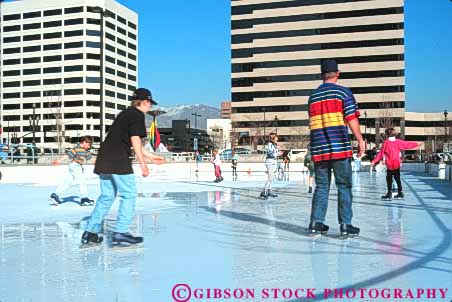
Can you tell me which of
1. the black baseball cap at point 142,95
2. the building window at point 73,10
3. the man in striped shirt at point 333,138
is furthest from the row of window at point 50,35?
the man in striped shirt at point 333,138

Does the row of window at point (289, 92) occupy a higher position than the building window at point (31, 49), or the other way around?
the building window at point (31, 49)

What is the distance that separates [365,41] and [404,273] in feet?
289

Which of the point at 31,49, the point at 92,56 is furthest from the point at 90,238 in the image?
the point at 31,49

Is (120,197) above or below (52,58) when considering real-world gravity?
below

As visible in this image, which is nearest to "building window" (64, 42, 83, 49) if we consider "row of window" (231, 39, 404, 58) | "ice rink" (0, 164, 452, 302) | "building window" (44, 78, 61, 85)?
"building window" (44, 78, 61, 85)

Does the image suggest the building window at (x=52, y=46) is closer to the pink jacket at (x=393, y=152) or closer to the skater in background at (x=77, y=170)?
the skater in background at (x=77, y=170)

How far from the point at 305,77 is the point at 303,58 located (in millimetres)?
3390

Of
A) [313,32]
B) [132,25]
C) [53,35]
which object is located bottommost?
[313,32]

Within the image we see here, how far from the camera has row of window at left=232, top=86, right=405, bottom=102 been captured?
85.2 metres

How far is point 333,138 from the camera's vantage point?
198 inches

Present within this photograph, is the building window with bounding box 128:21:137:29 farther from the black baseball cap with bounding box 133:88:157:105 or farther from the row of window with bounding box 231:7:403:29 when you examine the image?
the black baseball cap with bounding box 133:88:157:105

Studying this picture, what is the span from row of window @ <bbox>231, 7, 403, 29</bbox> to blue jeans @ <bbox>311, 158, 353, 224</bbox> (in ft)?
286

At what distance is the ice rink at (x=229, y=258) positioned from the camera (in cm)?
320

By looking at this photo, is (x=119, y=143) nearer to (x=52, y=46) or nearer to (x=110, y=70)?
(x=52, y=46)
